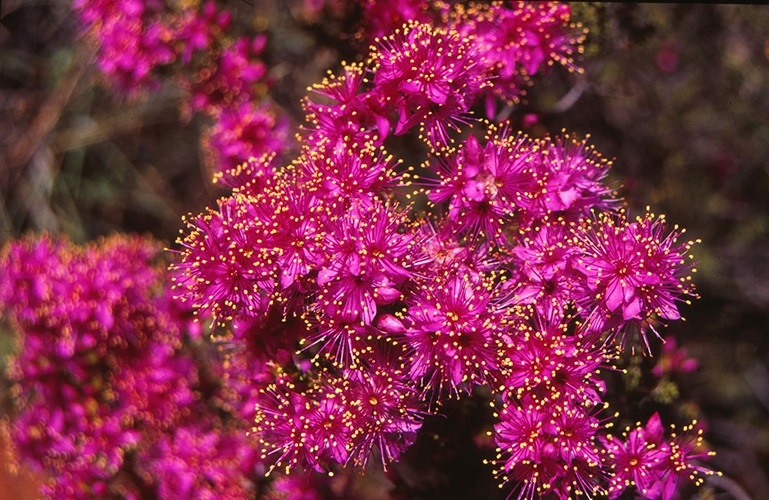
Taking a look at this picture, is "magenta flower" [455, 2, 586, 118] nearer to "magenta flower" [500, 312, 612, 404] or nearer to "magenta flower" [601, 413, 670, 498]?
"magenta flower" [500, 312, 612, 404]

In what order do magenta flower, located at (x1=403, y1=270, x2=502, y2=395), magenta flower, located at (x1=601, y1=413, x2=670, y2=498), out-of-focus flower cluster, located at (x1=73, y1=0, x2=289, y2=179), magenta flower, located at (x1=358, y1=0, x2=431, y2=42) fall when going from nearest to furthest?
magenta flower, located at (x1=403, y1=270, x2=502, y2=395)
magenta flower, located at (x1=601, y1=413, x2=670, y2=498)
magenta flower, located at (x1=358, y1=0, x2=431, y2=42)
out-of-focus flower cluster, located at (x1=73, y1=0, x2=289, y2=179)

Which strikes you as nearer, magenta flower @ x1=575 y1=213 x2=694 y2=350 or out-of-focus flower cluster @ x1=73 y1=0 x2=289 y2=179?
magenta flower @ x1=575 y1=213 x2=694 y2=350

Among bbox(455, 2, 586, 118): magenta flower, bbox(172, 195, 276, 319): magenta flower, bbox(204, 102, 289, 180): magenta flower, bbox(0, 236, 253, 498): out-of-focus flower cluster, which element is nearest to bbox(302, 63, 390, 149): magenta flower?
bbox(172, 195, 276, 319): magenta flower

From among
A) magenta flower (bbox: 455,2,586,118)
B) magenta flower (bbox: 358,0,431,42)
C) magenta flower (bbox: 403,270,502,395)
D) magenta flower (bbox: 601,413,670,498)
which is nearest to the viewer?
magenta flower (bbox: 403,270,502,395)

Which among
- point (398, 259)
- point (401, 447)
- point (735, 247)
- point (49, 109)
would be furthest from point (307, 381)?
point (49, 109)

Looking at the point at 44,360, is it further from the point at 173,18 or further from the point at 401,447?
the point at 401,447

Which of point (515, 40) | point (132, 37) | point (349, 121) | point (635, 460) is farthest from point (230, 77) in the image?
point (635, 460)
